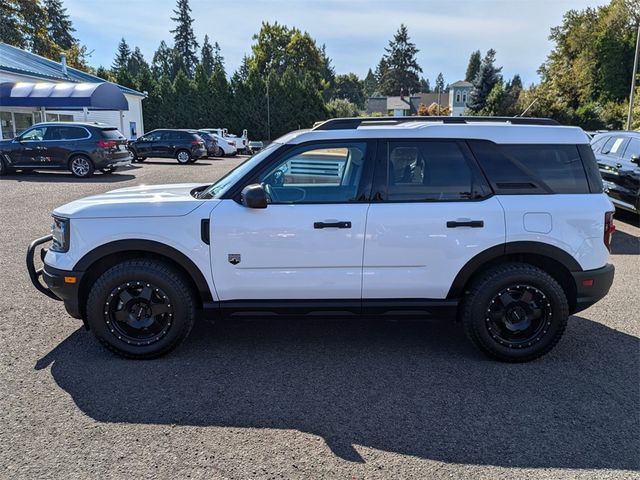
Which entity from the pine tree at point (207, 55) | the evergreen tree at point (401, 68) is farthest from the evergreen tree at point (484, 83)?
the pine tree at point (207, 55)

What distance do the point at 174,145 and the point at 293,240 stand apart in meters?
21.6

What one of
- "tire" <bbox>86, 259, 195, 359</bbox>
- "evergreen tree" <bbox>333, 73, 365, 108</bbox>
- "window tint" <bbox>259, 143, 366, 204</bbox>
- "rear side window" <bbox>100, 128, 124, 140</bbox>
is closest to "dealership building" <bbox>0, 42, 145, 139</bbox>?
"rear side window" <bbox>100, 128, 124, 140</bbox>

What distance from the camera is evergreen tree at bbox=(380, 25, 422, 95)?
312 feet

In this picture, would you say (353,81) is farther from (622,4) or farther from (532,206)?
(532,206)

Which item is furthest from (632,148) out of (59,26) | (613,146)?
(59,26)

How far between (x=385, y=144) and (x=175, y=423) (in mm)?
2563

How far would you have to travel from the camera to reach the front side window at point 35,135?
1608 centimetres

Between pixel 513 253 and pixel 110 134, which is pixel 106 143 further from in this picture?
pixel 513 253

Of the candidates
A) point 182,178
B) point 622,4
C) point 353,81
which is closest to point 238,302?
point 182,178

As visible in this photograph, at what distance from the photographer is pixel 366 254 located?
3.91 meters

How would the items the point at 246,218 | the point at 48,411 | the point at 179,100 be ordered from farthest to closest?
the point at 179,100 < the point at 246,218 < the point at 48,411

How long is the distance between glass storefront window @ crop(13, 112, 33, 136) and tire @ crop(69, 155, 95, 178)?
9.36 metres

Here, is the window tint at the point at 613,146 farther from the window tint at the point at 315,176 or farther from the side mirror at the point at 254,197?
the side mirror at the point at 254,197

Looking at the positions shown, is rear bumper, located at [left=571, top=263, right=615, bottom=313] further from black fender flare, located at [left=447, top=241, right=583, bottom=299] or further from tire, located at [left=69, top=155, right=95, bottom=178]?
tire, located at [left=69, top=155, right=95, bottom=178]
